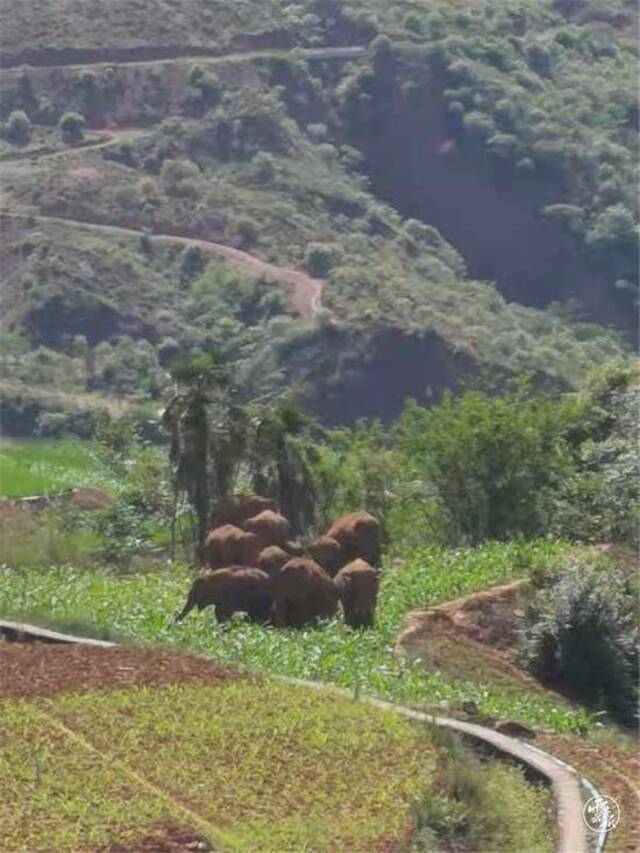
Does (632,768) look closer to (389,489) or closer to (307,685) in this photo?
(307,685)

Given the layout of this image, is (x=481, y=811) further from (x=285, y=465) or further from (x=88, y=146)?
(x=88, y=146)

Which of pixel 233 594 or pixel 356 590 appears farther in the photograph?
pixel 356 590

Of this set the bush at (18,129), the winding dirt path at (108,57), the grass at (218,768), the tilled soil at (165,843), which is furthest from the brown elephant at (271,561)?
the winding dirt path at (108,57)

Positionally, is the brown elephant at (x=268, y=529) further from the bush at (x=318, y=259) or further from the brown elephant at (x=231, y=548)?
the bush at (x=318, y=259)

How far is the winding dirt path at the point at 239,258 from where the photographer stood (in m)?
62.2

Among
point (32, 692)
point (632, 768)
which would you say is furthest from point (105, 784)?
point (632, 768)

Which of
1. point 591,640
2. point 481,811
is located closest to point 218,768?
point 481,811

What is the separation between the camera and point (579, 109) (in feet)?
264

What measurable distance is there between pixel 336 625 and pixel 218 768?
8.19 meters

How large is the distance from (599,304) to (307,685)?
180ft

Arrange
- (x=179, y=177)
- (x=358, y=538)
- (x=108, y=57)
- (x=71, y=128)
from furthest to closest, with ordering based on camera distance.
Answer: (x=108, y=57) < (x=71, y=128) < (x=179, y=177) < (x=358, y=538)

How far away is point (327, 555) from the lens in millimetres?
24703

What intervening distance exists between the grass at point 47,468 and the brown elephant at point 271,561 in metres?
18.6

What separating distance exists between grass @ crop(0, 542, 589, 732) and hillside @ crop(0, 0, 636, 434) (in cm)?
2546
